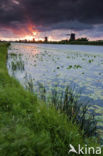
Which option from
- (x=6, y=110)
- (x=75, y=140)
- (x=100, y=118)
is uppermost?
(x=6, y=110)

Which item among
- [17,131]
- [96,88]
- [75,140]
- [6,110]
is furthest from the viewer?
[96,88]

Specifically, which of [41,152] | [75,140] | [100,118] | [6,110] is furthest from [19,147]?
[100,118]

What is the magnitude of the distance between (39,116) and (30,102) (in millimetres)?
1413

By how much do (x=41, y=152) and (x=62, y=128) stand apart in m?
1.11

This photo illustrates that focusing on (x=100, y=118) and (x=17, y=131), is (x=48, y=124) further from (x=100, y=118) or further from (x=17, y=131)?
(x=100, y=118)

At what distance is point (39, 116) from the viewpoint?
4012mm

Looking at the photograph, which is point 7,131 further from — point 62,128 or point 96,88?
point 96,88

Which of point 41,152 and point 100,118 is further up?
point 41,152

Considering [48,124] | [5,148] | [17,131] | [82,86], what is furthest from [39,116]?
[82,86]

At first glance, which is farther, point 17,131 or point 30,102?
point 30,102

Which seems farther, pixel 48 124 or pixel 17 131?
pixel 48 124

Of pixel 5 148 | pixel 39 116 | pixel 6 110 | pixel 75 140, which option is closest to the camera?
pixel 5 148

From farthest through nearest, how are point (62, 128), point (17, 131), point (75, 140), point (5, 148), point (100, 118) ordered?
1. point (100, 118)
2. point (62, 128)
3. point (75, 140)
4. point (17, 131)
5. point (5, 148)

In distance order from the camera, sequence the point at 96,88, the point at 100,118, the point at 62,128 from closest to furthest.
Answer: the point at 62,128
the point at 100,118
the point at 96,88
